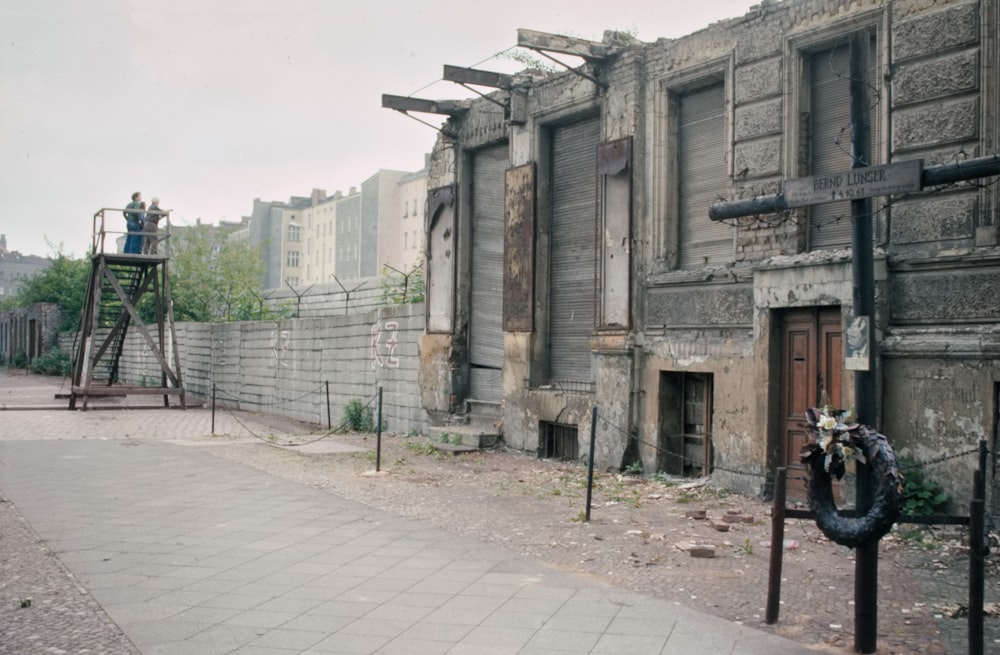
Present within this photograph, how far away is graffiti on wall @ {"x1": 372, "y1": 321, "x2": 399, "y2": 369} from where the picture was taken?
732 inches

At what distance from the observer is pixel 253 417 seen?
76.0 feet

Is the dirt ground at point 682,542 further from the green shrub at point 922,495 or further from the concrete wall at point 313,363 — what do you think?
the concrete wall at point 313,363

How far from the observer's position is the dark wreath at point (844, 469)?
527 cm

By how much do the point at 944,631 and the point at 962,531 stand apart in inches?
123

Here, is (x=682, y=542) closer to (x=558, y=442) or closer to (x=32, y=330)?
(x=558, y=442)

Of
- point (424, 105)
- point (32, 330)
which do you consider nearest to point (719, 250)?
point (424, 105)

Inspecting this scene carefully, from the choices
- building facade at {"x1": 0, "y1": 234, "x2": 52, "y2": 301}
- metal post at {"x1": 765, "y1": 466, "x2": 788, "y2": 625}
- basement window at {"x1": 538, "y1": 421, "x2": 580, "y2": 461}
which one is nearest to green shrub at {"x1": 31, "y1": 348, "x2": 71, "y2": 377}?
basement window at {"x1": 538, "y1": 421, "x2": 580, "y2": 461}

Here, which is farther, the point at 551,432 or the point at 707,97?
the point at 551,432

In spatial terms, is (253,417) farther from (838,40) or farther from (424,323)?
(838,40)

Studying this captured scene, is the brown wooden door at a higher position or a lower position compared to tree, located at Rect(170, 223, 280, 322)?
lower

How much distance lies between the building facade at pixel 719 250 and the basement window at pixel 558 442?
0.11 feet

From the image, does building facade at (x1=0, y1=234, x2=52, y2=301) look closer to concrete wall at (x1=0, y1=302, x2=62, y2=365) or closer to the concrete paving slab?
concrete wall at (x1=0, y1=302, x2=62, y2=365)

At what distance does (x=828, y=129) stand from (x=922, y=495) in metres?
4.45

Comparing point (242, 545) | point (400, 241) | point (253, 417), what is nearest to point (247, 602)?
point (242, 545)
